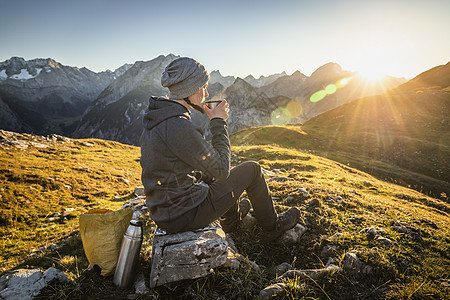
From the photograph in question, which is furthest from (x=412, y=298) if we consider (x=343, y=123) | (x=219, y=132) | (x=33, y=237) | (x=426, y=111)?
(x=426, y=111)

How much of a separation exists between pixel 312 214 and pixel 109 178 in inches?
603

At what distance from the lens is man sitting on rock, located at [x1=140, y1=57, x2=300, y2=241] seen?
118 inches

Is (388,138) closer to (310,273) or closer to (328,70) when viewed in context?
(310,273)

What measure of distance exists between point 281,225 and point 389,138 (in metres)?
41.2

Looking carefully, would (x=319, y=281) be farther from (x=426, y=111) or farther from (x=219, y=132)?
(x=426, y=111)

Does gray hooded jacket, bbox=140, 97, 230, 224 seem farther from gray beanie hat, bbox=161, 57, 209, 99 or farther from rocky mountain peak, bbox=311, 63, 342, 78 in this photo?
rocky mountain peak, bbox=311, 63, 342, 78

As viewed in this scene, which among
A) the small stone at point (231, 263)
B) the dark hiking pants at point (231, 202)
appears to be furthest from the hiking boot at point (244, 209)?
the small stone at point (231, 263)

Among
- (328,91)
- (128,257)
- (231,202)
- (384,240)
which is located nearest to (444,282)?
(384,240)

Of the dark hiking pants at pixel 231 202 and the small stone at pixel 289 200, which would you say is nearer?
the dark hiking pants at pixel 231 202

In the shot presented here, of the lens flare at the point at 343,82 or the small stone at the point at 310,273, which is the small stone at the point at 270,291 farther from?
the lens flare at the point at 343,82

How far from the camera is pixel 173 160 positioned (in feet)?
10.2

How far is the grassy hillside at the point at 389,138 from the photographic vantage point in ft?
79.6

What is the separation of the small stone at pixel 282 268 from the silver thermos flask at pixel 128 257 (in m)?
2.52

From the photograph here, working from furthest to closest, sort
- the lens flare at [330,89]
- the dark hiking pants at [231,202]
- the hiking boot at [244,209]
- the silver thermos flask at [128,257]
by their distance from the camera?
1. the lens flare at [330,89]
2. the hiking boot at [244,209]
3. the dark hiking pants at [231,202]
4. the silver thermos flask at [128,257]
